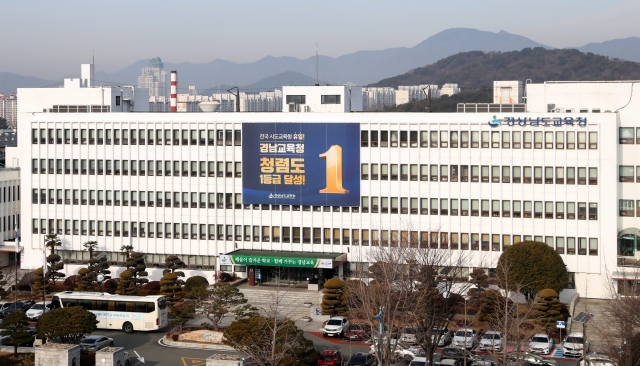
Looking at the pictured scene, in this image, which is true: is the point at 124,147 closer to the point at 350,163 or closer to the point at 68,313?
the point at 350,163

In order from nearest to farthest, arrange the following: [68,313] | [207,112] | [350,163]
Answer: [68,313] < [350,163] < [207,112]

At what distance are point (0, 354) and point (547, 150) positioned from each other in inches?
1485

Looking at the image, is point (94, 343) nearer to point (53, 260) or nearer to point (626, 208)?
point (53, 260)

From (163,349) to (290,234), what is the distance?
18.4 metres

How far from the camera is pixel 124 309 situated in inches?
1954

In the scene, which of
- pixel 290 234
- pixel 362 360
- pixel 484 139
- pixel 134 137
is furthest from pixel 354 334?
pixel 134 137

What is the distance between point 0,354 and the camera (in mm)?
43906

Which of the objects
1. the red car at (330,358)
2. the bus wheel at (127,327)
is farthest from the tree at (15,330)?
the red car at (330,358)

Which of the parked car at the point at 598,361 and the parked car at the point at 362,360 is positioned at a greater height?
the parked car at the point at 598,361

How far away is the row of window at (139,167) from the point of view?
63.2 metres

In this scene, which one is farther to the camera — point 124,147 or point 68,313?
point 124,147

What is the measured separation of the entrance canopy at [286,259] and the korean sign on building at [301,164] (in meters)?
3.91

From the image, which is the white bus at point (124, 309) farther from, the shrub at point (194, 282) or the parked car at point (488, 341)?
the parked car at point (488, 341)

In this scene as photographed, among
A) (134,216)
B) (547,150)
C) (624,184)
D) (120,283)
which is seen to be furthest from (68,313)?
(624,184)
